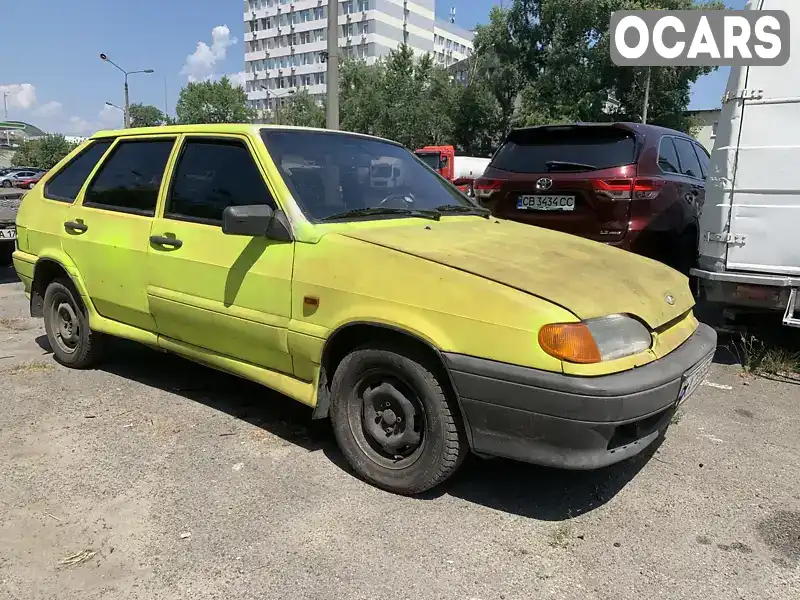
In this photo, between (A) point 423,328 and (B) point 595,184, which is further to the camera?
(B) point 595,184

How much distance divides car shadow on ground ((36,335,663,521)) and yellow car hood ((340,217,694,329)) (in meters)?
0.88

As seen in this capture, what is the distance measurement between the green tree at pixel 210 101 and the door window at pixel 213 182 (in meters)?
68.2

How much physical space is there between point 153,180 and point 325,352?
6.05 feet

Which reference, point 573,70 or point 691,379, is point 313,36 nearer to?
point 573,70

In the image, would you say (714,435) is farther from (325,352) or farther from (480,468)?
(325,352)

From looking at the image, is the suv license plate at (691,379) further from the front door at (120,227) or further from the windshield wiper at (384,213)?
the front door at (120,227)

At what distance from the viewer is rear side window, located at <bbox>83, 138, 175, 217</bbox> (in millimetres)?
4098

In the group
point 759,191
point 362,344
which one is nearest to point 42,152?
point 759,191

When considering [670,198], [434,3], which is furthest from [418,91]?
[434,3]

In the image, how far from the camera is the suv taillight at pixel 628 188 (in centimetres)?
574

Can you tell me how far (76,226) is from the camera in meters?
4.50

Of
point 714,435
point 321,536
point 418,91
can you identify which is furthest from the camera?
point 418,91

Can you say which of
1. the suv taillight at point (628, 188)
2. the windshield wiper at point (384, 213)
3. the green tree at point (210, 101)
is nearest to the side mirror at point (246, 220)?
the windshield wiper at point (384, 213)

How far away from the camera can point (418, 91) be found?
42344mm
